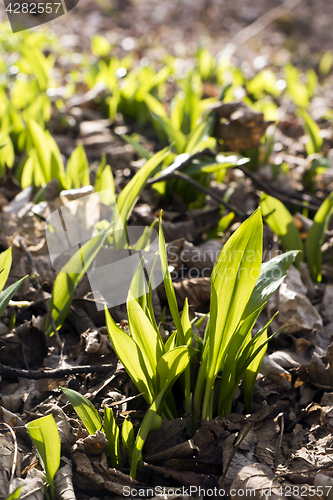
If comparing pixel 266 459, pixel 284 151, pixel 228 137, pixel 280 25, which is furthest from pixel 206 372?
pixel 280 25

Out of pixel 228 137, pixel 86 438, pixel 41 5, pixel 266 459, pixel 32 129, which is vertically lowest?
pixel 266 459

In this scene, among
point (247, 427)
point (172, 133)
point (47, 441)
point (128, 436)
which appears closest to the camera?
point (47, 441)

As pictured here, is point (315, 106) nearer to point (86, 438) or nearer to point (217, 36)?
point (86, 438)

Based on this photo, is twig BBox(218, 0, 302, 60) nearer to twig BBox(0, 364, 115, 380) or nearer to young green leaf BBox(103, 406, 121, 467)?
twig BBox(0, 364, 115, 380)

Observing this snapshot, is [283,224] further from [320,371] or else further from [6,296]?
[6,296]

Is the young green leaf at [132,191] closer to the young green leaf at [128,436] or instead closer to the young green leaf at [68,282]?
the young green leaf at [68,282]

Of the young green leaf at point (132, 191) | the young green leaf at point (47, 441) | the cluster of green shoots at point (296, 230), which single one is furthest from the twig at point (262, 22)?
the young green leaf at point (47, 441)

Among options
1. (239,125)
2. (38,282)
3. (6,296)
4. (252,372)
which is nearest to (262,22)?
(239,125)
